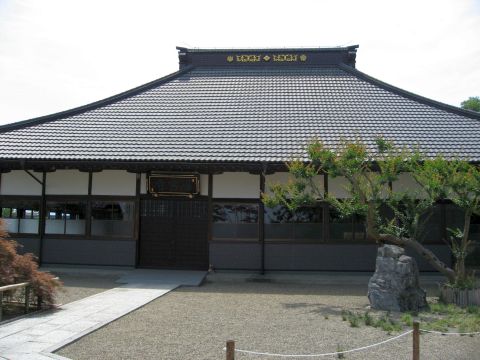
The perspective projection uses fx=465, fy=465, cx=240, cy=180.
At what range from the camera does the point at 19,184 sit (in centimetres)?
1370

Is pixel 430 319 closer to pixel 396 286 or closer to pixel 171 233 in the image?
pixel 396 286

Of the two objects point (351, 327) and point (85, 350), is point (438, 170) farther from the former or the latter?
point (85, 350)

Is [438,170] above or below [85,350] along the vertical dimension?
above

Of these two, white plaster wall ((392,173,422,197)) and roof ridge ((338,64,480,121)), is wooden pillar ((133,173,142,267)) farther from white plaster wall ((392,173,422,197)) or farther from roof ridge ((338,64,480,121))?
roof ridge ((338,64,480,121))

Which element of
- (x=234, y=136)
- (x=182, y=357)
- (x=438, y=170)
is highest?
(x=234, y=136)

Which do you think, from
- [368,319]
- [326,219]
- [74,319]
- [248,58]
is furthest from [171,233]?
[248,58]

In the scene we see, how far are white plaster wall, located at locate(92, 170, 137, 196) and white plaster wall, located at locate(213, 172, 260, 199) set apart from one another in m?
2.46

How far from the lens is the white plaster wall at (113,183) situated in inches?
530

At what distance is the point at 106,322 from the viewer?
7.18 meters

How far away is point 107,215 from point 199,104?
5050 mm

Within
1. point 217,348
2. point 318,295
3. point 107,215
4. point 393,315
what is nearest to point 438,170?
point 393,315

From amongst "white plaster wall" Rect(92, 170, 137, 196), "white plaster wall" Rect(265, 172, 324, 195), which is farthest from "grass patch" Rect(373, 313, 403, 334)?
"white plaster wall" Rect(92, 170, 137, 196)

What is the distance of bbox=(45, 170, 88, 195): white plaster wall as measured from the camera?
44.4 feet

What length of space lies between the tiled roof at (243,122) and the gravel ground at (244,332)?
4.21m
